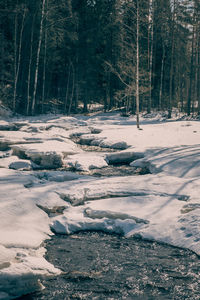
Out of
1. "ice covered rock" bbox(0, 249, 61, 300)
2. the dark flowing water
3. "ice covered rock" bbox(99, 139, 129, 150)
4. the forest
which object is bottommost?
the dark flowing water

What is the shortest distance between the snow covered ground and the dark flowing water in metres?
0.20

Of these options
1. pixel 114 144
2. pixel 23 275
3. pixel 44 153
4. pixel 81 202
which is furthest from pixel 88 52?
pixel 23 275

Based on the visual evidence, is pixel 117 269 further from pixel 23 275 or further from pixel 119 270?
pixel 23 275

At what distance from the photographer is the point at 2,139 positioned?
1280 centimetres

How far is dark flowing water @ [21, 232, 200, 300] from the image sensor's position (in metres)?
3.84

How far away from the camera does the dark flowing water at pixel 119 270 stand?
3842mm

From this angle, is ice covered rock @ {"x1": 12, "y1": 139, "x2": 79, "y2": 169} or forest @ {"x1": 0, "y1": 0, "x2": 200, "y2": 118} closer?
ice covered rock @ {"x1": 12, "y1": 139, "x2": 79, "y2": 169}

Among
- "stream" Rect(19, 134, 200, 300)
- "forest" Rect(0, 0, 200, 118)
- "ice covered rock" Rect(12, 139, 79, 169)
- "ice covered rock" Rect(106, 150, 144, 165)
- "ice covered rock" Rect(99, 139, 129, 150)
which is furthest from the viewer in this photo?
"forest" Rect(0, 0, 200, 118)

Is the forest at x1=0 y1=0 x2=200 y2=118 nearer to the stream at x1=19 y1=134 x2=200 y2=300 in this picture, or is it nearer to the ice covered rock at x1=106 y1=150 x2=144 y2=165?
the ice covered rock at x1=106 y1=150 x2=144 y2=165

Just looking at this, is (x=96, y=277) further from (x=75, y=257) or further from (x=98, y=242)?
(x=98, y=242)

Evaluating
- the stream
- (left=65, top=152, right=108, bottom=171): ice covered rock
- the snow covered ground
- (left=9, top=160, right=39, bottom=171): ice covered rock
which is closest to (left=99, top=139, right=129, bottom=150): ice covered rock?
the snow covered ground

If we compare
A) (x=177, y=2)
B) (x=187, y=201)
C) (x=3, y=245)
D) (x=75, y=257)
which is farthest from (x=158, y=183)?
(x=177, y=2)

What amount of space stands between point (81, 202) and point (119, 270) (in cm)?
249

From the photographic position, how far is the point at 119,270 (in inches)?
170
